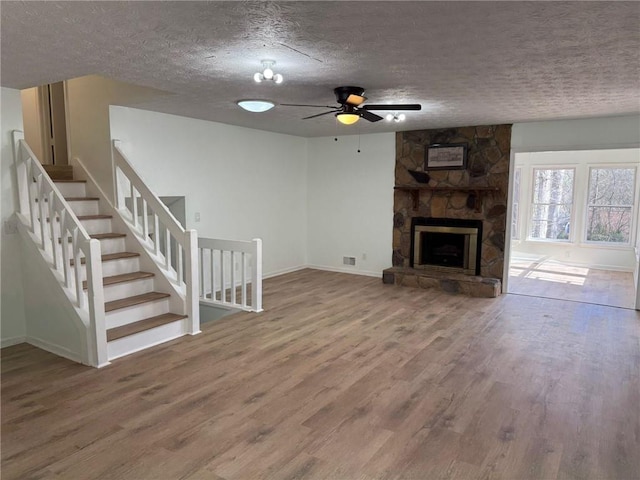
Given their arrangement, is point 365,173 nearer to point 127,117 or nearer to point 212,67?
point 127,117

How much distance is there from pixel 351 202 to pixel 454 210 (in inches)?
70.9

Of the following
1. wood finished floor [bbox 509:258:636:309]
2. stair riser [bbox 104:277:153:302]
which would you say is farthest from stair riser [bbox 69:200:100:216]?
wood finished floor [bbox 509:258:636:309]

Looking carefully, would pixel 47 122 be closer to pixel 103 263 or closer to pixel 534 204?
pixel 103 263

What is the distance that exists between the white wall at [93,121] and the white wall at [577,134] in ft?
16.3

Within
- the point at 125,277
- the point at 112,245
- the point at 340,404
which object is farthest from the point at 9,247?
the point at 340,404

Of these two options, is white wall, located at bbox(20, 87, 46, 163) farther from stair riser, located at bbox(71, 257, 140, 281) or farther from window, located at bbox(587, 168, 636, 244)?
window, located at bbox(587, 168, 636, 244)

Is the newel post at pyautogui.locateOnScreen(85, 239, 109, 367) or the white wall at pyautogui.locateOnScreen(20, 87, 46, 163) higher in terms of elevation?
the white wall at pyautogui.locateOnScreen(20, 87, 46, 163)

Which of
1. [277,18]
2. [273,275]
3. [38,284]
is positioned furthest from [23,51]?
[273,275]

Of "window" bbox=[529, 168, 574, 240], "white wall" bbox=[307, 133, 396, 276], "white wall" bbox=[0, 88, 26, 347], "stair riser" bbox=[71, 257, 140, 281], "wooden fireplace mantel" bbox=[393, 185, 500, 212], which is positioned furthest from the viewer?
"window" bbox=[529, 168, 574, 240]

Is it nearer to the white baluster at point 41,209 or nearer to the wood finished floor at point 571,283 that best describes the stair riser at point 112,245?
the white baluster at point 41,209

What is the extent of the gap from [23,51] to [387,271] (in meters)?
5.24

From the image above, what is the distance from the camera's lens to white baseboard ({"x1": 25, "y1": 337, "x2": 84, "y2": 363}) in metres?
3.68

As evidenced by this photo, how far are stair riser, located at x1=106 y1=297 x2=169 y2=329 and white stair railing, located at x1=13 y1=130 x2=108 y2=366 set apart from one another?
0.33 metres

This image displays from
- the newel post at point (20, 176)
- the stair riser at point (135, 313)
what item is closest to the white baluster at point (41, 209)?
the newel post at point (20, 176)
